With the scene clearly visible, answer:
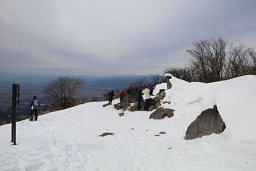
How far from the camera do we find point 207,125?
6.38m

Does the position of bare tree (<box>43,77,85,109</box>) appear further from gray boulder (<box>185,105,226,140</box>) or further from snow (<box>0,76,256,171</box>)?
gray boulder (<box>185,105,226,140</box>)

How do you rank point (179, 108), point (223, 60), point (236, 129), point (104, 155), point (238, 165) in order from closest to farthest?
1. point (238, 165)
2. point (236, 129)
3. point (104, 155)
4. point (179, 108)
5. point (223, 60)

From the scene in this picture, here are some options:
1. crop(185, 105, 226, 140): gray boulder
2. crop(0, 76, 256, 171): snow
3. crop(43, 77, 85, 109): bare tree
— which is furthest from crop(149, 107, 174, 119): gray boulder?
crop(43, 77, 85, 109): bare tree

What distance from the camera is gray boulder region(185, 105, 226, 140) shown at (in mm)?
5916

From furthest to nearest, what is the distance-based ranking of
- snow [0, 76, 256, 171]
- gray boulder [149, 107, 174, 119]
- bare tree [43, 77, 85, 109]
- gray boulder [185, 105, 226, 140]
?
bare tree [43, 77, 85, 109] < gray boulder [149, 107, 174, 119] < gray boulder [185, 105, 226, 140] < snow [0, 76, 256, 171]

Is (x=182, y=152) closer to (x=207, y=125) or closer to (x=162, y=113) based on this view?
(x=207, y=125)

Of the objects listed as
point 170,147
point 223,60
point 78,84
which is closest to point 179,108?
point 170,147

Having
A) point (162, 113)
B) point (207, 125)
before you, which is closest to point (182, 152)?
point (207, 125)

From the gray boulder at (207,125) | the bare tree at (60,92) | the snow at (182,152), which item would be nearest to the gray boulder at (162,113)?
the snow at (182,152)

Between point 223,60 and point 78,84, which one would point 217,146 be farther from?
point 78,84

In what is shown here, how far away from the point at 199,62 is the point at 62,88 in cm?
3693

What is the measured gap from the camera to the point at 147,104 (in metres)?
14.1

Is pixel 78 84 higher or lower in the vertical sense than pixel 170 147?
higher

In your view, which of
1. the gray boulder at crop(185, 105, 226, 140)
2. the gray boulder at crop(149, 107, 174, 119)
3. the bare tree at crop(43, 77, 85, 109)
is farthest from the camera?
the bare tree at crop(43, 77, 85, 109)
